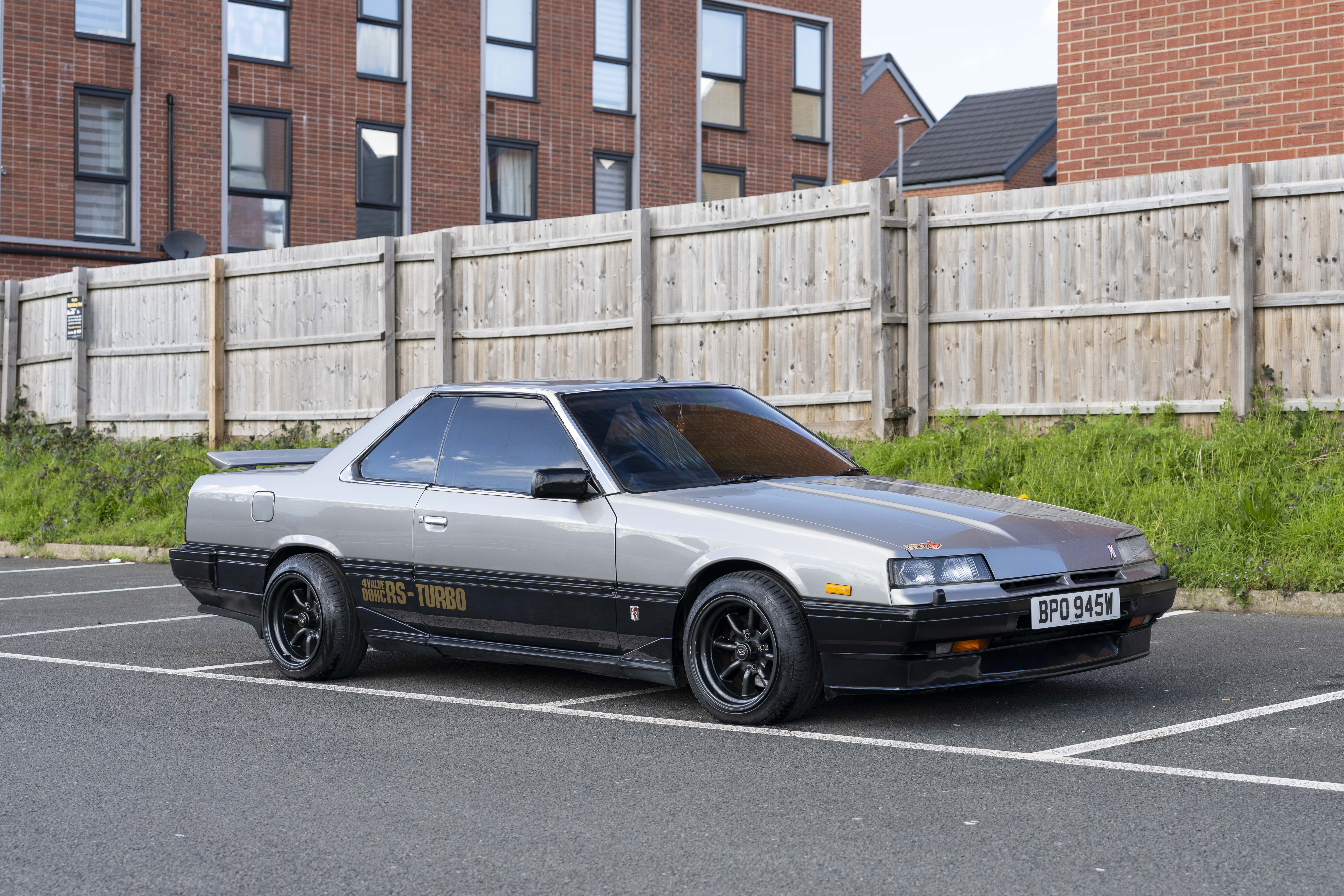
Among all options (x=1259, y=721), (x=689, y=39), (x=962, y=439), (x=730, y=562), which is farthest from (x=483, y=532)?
(x=689, y=39)

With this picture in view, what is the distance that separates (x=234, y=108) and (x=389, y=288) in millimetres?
9902

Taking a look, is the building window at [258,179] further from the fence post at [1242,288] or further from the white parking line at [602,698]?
the white parking line at [602,698]

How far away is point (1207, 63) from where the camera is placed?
1330 centimetres

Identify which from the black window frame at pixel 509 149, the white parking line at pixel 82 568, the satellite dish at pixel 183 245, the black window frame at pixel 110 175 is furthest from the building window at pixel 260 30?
the white parking line at pixel 82 568

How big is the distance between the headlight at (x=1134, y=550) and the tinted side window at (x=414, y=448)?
3087 mm

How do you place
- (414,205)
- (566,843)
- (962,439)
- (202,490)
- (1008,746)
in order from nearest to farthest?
(566,843), (1008,746), (202,490), (962,439), (414,205)

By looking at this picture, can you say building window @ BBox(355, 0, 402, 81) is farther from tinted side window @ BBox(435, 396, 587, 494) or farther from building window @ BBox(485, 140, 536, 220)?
tinted side window @ BBox(435, 396, 587, 494)

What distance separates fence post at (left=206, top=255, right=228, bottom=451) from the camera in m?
17.5

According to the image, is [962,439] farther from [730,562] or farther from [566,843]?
[566,843]

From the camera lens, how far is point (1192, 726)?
5.70m

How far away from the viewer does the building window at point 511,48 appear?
1047 inches

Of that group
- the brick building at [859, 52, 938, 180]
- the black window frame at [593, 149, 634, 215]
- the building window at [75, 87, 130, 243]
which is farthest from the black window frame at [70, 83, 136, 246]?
the brick building at [859, 52, 938, 180]

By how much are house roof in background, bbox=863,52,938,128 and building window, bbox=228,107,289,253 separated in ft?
96.5

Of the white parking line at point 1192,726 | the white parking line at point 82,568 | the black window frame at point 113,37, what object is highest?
the black window frame at point 113,37
